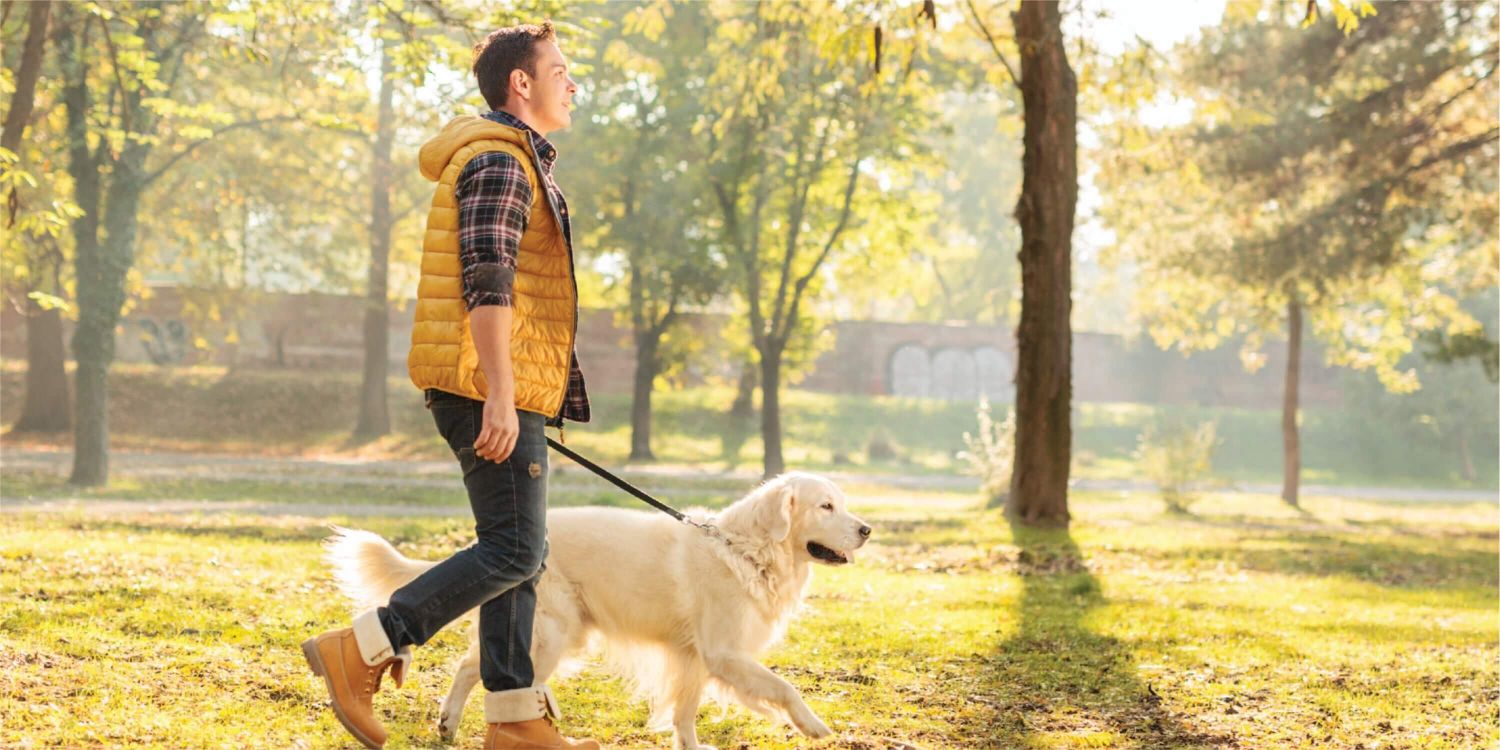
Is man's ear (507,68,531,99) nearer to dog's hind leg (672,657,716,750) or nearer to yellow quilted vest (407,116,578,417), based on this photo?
yellow quilted vest (407,116,578,417)

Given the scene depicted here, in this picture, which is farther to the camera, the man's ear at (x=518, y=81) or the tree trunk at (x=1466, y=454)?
the tree trunk at (x=1466, y=454)

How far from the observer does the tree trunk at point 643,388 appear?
31297 millimetres

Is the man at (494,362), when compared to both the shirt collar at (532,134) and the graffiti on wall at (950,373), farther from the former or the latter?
the graffiti on wall at (950,373)

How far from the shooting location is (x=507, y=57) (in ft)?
14.1

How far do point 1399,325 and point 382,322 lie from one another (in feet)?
74.6

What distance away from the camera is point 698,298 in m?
30.1

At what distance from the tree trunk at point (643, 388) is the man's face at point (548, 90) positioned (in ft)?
87.9

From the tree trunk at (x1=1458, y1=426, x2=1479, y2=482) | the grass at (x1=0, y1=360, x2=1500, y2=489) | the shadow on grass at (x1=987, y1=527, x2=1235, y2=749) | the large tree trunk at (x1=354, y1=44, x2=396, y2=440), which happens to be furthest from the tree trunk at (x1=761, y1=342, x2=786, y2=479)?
the tree trunk at (x1=1458, y1=426, x2=1479, y2=482)

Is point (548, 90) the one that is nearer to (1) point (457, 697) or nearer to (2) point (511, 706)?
(2) point (511, 706)

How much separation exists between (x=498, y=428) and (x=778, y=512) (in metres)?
1.55

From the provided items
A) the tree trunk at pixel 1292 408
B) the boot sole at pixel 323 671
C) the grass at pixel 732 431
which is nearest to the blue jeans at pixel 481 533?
the boot sole at pixel 323 671

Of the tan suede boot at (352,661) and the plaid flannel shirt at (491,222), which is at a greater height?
the plaid flannel shirt at (491,222)

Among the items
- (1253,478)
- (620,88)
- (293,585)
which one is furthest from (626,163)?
(1253,478)

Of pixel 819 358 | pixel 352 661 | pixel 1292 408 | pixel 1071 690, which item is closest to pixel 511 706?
pixel 352 661
